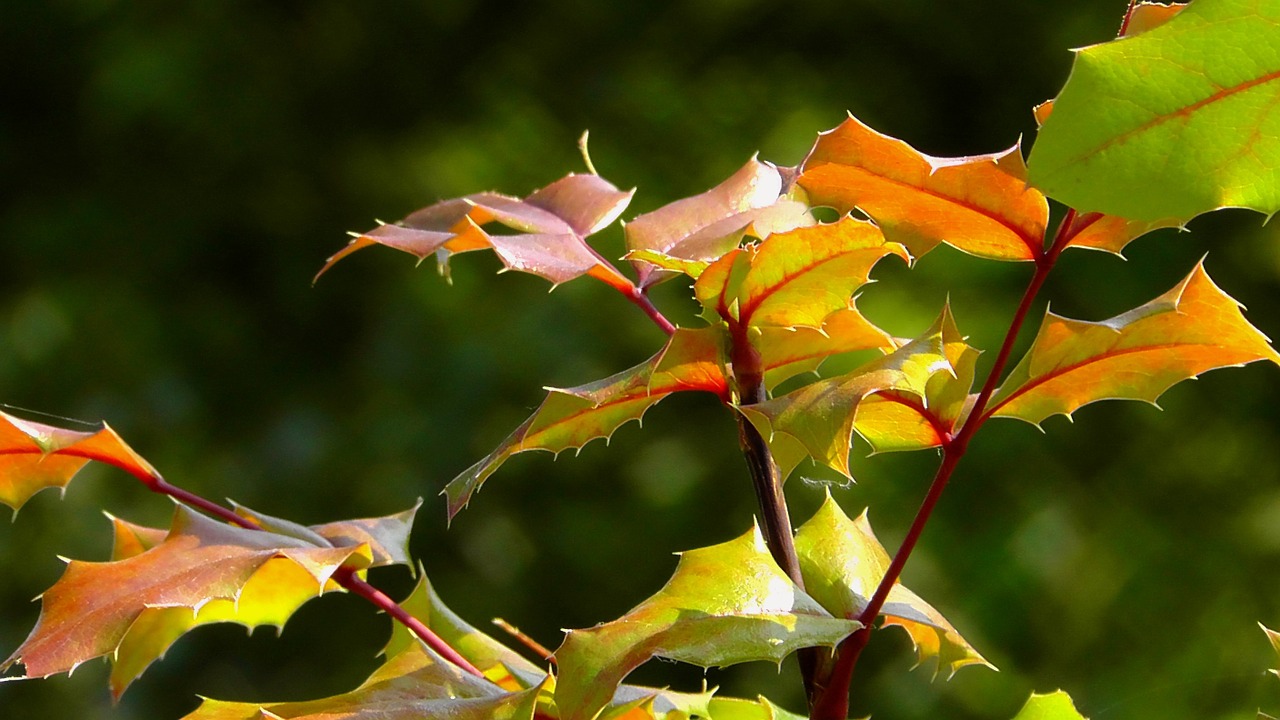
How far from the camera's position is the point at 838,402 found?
1.29ft

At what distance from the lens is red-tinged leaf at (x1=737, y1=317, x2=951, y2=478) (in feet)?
1.27

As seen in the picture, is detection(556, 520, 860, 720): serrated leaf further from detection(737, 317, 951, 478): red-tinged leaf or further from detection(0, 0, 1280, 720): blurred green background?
detection(0, 0, 1280, 720): blurred green background

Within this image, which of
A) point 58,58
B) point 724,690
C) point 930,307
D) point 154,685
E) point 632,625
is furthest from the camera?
point 58,58

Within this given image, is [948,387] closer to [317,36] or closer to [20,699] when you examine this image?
[20,699]

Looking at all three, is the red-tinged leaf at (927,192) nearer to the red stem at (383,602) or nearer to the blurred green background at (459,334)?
the red stem at (383,602)

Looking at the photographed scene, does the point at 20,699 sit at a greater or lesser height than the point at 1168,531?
lesser

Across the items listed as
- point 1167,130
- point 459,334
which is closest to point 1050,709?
point 1167,130

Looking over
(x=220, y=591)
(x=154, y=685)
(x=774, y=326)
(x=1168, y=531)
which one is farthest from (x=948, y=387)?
(x=154, y=685)

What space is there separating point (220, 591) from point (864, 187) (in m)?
0.24

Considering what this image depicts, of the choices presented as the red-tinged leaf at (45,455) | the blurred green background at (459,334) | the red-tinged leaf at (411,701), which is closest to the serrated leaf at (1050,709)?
the red-tinged leaf at (411,701)

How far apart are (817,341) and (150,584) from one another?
0.23 meters

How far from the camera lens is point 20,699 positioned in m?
2.55

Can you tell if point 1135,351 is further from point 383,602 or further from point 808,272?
point 383,602

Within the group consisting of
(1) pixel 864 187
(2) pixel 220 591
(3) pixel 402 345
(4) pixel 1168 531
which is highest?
(1) pixel 864 187
